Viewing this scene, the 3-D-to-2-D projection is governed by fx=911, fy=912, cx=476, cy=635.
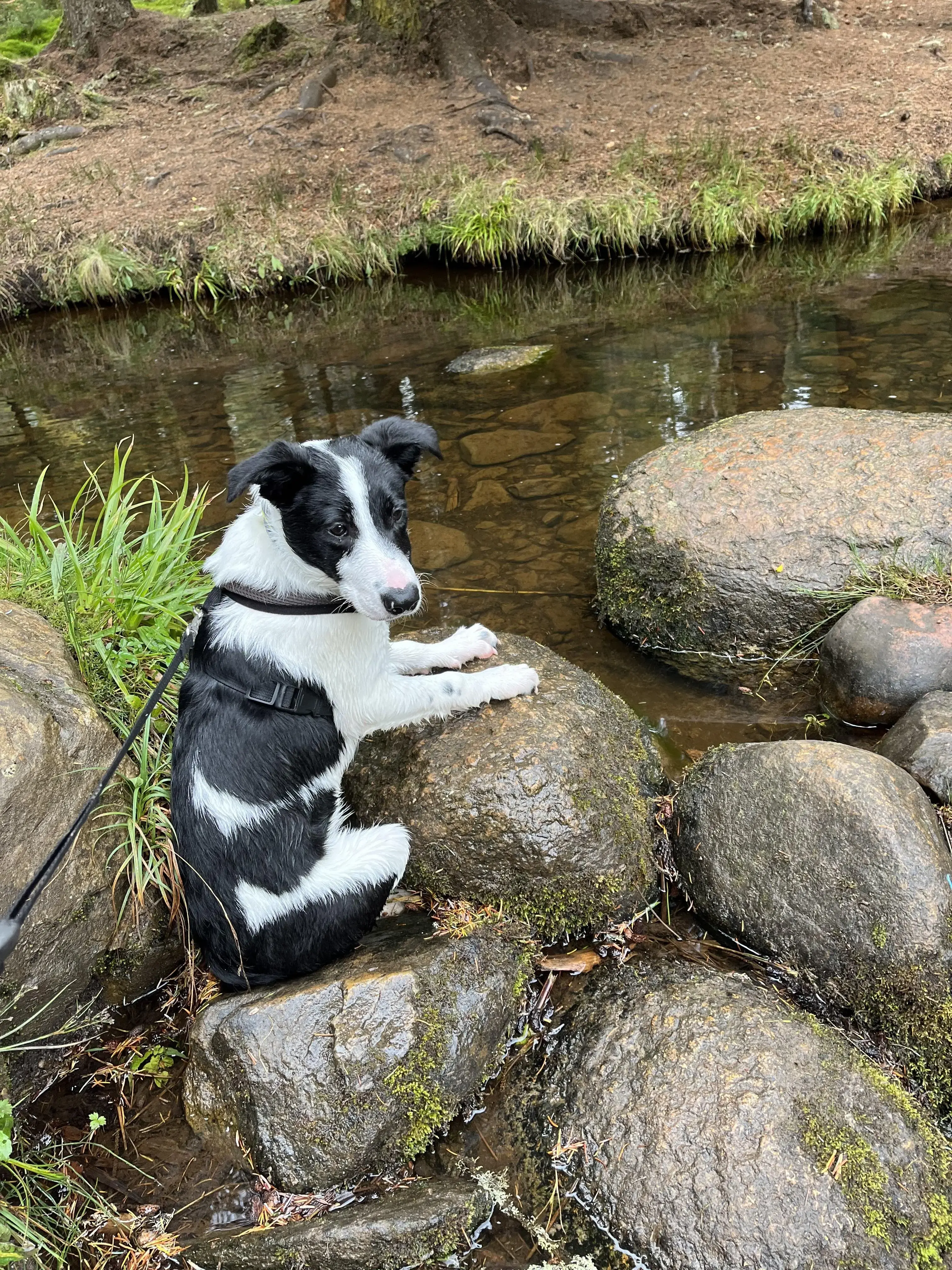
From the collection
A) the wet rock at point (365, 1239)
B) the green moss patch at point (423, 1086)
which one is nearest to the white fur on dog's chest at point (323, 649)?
the green moss patch at point (423, 1086)

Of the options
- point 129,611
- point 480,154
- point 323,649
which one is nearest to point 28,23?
point 480,154

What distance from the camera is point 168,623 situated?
4348mm

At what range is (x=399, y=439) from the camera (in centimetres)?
325

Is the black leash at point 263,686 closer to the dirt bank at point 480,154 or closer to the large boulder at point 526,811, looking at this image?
the large boulder at point 526,811

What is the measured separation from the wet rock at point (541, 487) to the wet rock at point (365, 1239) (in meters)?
4.67

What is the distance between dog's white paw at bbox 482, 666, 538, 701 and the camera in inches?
142

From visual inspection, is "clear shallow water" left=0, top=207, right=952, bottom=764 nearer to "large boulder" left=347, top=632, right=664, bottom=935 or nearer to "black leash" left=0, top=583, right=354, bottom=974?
"large boulder" left=347, top=632, right=664, bottom=935

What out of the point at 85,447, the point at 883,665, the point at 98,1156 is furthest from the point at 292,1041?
the point at 85,447

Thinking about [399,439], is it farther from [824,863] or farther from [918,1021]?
[918,1021]

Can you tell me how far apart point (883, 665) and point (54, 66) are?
20.1 m

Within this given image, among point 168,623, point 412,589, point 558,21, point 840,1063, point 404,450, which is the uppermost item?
point 558,21

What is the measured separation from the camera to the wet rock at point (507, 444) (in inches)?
278

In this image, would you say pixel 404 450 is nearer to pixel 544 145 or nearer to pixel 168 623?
pixel 168 623

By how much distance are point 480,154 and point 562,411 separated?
7.20 m
